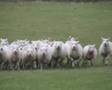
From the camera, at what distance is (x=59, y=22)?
4894 cm

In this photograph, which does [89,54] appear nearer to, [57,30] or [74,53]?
[74,53]

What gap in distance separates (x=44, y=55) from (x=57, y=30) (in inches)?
757

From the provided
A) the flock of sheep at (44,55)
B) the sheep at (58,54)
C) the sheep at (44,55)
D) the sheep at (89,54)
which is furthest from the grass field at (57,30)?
the sheep at (58,54)

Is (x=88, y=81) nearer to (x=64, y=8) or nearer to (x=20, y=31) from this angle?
(x=20, y=31)

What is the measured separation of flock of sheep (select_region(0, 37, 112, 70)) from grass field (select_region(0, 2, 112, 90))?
96cm

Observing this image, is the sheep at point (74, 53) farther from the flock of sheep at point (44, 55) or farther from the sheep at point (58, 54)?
the sheep at point (58, 54)

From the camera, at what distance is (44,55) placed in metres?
25.4

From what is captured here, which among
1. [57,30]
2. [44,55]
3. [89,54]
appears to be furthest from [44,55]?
[57,30]

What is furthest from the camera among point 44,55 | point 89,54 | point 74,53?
point 89,54

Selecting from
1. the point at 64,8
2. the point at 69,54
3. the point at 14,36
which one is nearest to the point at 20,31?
the point at 14,36

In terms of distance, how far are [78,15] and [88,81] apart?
103ft

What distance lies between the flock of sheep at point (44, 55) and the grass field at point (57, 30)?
960 millimetres

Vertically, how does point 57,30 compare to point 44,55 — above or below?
above

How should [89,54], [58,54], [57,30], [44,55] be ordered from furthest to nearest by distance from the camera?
[57,30] < [89,54] < [58,54] < [44,55]
